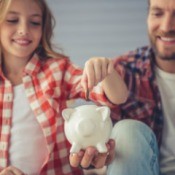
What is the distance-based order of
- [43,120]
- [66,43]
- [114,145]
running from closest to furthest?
1. [114,145]
2. [43,120]
3. [66,43]

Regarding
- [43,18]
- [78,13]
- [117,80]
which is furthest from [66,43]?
[117,80]

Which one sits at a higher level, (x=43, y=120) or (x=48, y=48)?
(x=48, y=48)

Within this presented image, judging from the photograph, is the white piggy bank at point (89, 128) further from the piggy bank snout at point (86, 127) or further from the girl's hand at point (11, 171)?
the girl's hand at point (11, 171)

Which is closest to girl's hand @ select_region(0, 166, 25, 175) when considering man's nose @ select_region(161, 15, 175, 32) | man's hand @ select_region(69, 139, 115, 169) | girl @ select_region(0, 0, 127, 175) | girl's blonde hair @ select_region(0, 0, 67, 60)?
girl @ select_region(0, 0, 127, 175)

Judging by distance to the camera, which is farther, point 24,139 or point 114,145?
point 24,139

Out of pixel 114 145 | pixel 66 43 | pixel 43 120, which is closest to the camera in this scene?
pixel 114 145

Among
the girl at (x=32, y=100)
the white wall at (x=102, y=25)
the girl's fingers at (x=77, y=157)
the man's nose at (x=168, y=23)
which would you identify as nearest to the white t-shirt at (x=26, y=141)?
the girl at (x=32, y=100)

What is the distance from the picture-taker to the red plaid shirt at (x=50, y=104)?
91cm

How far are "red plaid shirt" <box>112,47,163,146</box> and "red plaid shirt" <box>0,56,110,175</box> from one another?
0.35ft

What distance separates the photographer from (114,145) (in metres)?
0.74

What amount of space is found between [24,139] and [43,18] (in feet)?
1.01

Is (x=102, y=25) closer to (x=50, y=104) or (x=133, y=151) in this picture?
(x=50, y=104)

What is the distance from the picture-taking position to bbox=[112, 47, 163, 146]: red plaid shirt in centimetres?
93

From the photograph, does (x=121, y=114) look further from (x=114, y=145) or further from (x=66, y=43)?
(x=66, y=43)
